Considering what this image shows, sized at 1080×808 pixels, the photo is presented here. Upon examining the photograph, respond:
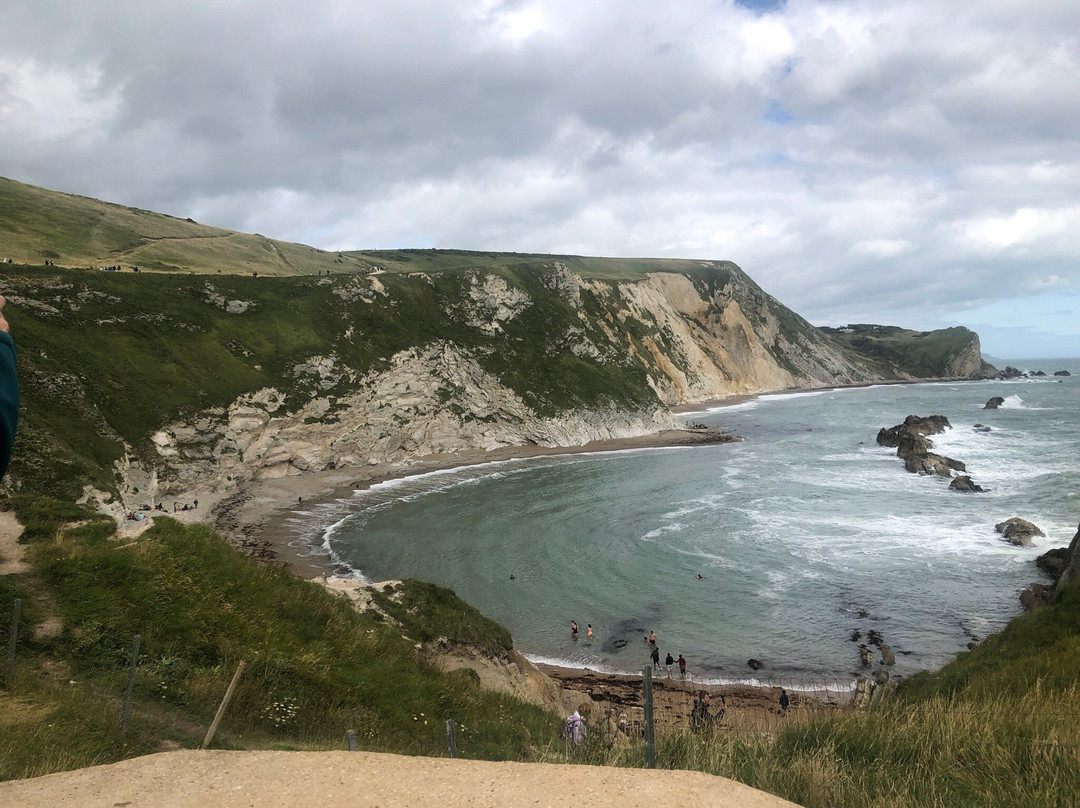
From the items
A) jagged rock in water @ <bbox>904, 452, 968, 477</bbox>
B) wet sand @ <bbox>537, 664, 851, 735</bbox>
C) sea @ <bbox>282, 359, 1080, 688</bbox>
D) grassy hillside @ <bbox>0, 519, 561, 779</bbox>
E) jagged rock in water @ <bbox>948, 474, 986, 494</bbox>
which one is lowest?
wet sand @ <bbox>537, 664, 851, 735</bbox>

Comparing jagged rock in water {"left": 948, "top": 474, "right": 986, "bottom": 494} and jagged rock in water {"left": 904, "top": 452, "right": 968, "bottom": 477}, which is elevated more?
jagged rock in water {"left": 904, "top": 452, "right": 968, "bottom": 477}

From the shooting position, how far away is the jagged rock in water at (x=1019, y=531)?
3781 cm

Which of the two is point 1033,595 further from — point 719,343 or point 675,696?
point 719,343

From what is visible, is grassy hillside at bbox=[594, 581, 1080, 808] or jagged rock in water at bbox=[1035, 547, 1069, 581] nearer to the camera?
grassy hillside at bbox=[594, 581, 1080, 808]

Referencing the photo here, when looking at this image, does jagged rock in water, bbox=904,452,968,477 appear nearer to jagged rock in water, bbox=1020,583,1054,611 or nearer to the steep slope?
jagged rock in water, bbox=1020,583,1054,611

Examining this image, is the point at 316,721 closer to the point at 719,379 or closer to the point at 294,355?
the point at 294,355

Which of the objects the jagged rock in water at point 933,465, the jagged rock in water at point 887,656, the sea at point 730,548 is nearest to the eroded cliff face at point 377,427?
the sea at point 730,548

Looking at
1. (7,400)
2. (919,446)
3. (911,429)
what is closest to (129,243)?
(919,446)

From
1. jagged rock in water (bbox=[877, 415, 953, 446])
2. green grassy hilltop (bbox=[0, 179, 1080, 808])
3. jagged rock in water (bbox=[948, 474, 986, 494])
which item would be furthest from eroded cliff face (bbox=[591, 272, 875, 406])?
green grassy hilltop (bbox=[0, 179, 1080, 808])

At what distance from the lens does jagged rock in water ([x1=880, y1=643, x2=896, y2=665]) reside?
26.6m

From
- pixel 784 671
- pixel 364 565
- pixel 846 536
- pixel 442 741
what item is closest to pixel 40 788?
pixel 442 741

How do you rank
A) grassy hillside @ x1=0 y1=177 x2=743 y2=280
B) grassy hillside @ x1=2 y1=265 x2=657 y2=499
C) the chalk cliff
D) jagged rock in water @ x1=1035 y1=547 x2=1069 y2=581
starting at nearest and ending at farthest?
jagged rock in water @ x1=1035 y1=547 x2=1069 y2=581, grassy hillside @ x1=2 y1=265 x2=657 y2=499, the chalk cliff, grassy hillside @ x1=0 y1=177 x2=743 y2=280

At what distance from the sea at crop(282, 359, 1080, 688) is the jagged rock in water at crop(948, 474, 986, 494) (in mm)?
582

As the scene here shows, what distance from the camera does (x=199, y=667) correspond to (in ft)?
40.6
